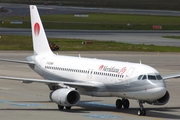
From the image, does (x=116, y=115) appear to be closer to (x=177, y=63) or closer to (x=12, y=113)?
(x=12, y=113)

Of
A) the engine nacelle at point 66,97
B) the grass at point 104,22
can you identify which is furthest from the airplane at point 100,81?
the grass at point 104,22

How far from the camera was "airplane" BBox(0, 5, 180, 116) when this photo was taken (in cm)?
3712

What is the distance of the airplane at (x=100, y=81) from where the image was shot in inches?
1462

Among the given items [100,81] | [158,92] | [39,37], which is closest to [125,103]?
[100,81]

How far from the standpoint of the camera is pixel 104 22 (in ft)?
532

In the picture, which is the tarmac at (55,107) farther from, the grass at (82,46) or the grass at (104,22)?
the grass at (104,22)

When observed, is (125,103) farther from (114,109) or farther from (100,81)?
(100,81)

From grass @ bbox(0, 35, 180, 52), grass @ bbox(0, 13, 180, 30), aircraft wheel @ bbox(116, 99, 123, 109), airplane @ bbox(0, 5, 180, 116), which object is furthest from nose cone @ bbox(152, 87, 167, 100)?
grass @ bbox(0, 13, 180, 30)

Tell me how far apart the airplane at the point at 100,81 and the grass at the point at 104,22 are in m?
101

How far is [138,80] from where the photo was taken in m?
37.3

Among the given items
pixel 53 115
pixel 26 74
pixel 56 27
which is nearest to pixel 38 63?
pixel 53 115

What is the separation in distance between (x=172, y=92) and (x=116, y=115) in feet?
47.0

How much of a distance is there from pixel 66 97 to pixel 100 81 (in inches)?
115

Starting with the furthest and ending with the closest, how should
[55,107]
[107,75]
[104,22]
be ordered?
[104,22] → [55,107] → [107,75]
